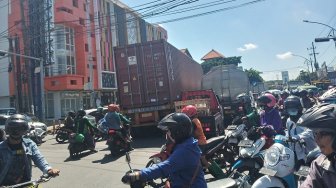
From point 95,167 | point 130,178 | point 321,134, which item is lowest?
point 95,167

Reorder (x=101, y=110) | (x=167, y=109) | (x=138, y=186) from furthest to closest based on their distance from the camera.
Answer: (x=101, y=110)
(x=167, y=109)
(x=138, y=186)

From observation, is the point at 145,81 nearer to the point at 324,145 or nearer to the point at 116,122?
the point at 116,122

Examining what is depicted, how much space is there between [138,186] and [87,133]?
353 inches

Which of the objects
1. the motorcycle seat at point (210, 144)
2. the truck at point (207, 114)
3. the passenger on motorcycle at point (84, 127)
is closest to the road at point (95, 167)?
the passenger on motorcycle at point (84, 127)

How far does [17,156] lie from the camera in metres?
3.91

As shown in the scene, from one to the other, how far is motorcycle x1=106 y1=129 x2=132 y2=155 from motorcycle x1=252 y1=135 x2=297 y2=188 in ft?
24.6

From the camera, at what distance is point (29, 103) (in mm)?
34156

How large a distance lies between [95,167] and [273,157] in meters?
6.38

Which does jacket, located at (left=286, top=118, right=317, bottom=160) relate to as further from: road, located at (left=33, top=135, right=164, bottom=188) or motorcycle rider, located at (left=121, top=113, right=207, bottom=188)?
road, located at (left=33, top=135, right=164, bottom=188)

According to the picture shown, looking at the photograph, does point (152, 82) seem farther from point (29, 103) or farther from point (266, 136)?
point (29, 103)

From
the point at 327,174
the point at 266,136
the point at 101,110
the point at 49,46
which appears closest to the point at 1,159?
the point at 327,174

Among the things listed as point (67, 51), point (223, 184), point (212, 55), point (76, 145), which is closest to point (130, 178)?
point (223, 184)

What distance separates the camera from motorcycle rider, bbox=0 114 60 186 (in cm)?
378

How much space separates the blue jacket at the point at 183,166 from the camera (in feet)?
10.6
